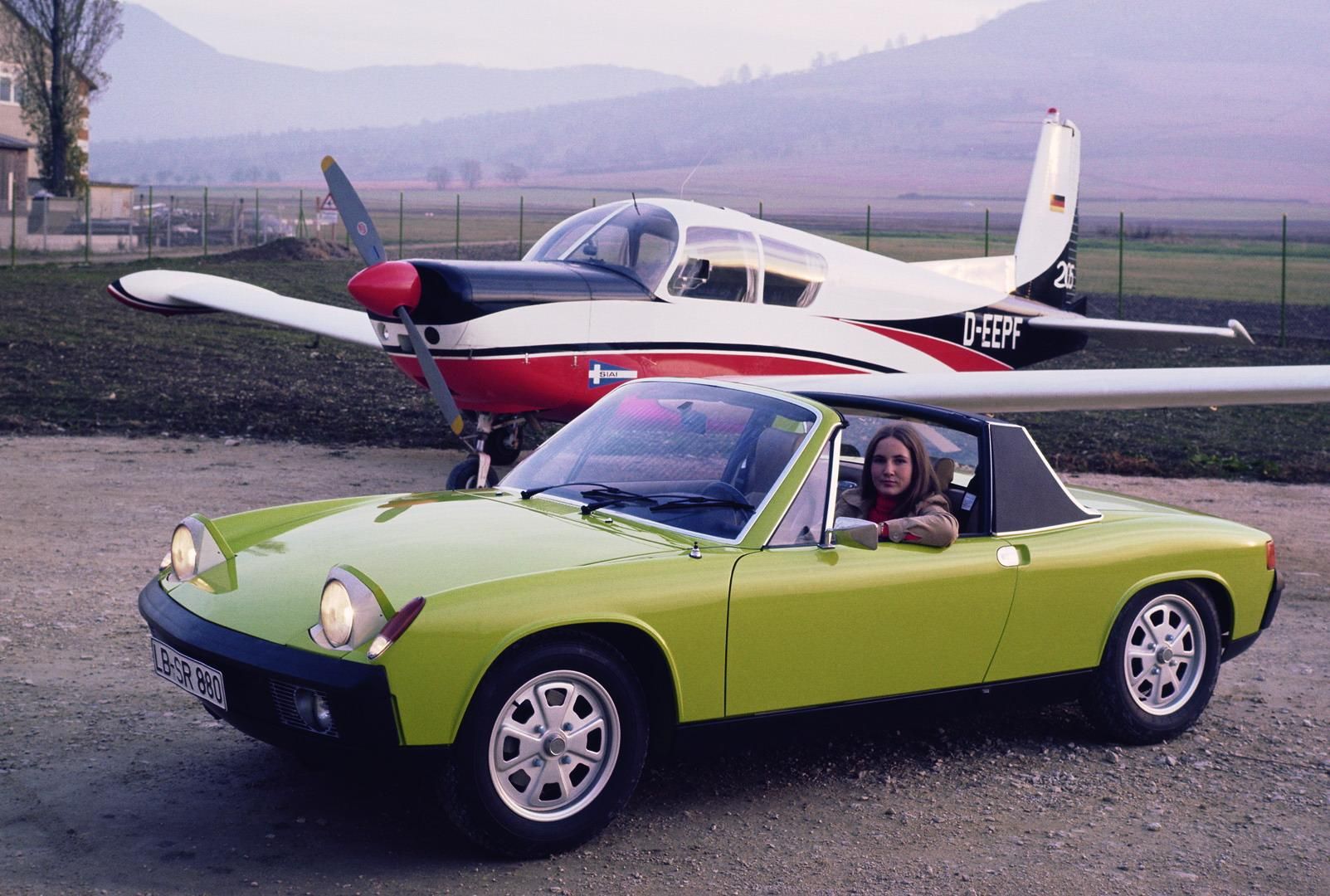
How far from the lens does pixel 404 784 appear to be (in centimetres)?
522

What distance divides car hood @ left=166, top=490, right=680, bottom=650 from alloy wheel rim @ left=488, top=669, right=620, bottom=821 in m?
0.38

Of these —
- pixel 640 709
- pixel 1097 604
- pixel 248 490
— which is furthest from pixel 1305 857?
pixel 248 490

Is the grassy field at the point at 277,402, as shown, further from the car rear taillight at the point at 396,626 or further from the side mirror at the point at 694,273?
the car rear taillight at the point at 396,626

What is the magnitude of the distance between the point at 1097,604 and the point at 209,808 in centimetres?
342

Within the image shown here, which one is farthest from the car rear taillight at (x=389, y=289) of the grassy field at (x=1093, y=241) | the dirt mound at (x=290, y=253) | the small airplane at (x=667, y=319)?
the dirt mound at (x=290, y=253)

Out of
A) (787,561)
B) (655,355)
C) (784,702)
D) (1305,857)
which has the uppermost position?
(655,355)

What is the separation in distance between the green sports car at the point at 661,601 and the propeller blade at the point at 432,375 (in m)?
3.93

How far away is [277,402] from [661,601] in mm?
12766

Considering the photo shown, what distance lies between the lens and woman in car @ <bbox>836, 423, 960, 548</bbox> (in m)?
5.73

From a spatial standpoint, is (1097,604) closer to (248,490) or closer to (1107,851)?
(1107,851)

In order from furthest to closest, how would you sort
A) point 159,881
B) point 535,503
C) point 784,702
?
point 535,503 < point 784,702 < point 159,881

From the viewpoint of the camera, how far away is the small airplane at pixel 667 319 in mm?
10828

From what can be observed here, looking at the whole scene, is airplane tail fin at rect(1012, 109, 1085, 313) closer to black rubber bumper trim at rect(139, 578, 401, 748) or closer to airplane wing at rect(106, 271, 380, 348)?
airplane wing at rect(106, 271, 380, 348)

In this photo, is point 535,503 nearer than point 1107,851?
No
